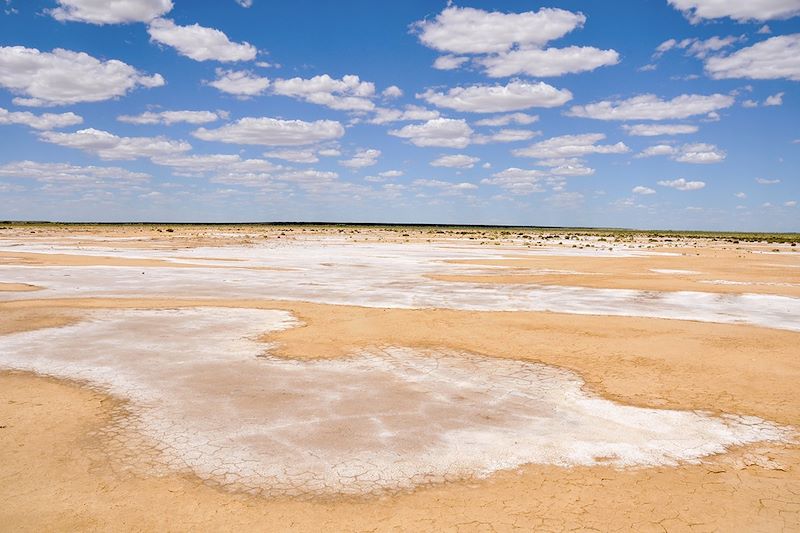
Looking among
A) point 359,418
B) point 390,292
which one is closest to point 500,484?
point 359,418

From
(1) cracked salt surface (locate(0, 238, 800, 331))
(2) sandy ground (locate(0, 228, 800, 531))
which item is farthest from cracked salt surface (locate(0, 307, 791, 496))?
(1) cracked salt surface (locate(0, 238, 800, 331))

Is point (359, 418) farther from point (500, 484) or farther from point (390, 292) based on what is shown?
point (390, 292)

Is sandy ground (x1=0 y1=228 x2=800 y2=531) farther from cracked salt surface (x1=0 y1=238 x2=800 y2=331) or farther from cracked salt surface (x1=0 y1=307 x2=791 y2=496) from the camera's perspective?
cracked salt surface (x1=0 y1=238 x2=800 y2=331)

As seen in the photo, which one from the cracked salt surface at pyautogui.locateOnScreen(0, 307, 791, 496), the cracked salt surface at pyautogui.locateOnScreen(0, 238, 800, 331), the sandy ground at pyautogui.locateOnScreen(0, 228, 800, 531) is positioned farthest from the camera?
the cracked salt surface at pyautogui.locateOnScreen(0, 238, 800, 331)

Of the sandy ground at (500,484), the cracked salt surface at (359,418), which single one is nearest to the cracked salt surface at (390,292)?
the sandy ground at (500,484)

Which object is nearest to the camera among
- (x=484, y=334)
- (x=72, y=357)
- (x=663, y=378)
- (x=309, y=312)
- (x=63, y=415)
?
(x=63, y=415)

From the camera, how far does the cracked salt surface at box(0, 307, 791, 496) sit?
723cm

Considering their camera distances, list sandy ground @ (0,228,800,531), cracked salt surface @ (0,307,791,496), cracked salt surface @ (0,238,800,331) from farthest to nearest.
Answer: cracked salt surface @ (0,238,800,331) → cracked salt surface @ (0,307,791,496) → sandy ground @ (0,228,800,531)

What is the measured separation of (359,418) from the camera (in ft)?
29.1

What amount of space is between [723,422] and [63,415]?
413 inches

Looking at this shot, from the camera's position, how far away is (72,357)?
12.2m

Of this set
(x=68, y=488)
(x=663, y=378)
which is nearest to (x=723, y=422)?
(x=663, y=378)

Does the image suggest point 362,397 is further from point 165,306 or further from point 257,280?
point 257,280

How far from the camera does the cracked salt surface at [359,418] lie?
723 centimetres
